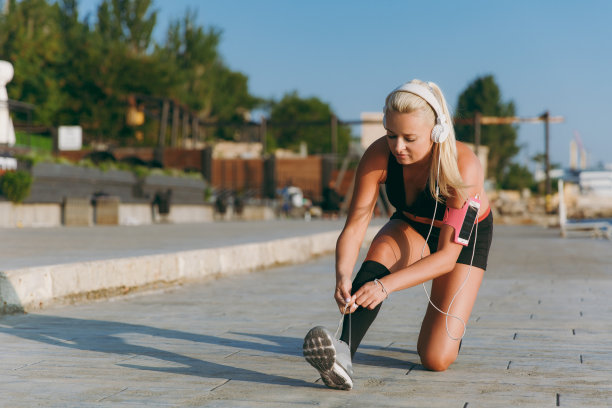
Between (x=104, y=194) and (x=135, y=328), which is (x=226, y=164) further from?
(x=135, y=328)

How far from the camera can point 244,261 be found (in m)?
9.70

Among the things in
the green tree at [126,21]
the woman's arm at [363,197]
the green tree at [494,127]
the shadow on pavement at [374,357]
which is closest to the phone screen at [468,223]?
the woman's arm at [363,197]

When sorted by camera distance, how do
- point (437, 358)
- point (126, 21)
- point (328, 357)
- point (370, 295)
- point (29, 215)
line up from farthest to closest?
point (126, 21) → point (29, 215) → point (437, 358) → point (370, 295) → point (328, 357)

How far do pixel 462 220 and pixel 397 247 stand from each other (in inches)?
16.7

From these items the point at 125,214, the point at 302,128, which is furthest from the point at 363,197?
the point at 302,128

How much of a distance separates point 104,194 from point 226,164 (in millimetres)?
23214

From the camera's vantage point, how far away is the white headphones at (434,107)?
350 centimetres

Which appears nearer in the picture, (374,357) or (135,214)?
(374,357)

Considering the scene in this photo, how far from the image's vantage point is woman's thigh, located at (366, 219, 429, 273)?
3.88 m

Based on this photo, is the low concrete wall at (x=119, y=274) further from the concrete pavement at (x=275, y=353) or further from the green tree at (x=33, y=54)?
the green tree at (x=33, y=54)

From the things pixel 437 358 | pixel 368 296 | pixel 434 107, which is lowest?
pixel 437 358

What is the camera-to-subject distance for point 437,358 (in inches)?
148

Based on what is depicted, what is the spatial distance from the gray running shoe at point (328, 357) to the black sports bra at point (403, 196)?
912mm

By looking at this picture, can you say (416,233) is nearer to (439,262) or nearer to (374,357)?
(439,262)
